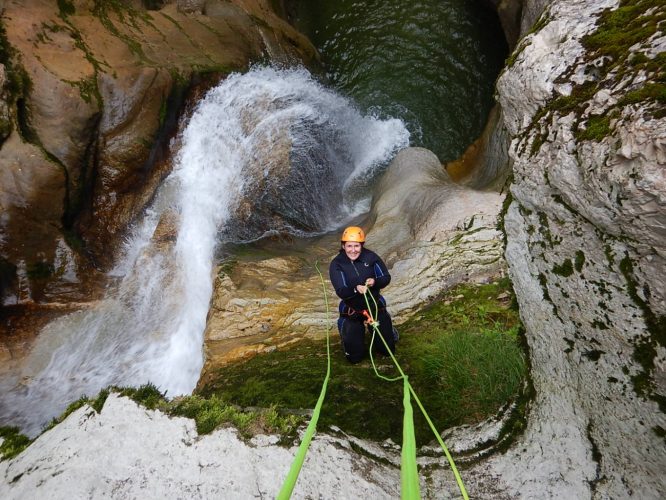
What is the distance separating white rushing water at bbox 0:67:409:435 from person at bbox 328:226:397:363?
2866 mm

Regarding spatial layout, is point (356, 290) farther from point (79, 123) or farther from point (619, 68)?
point (79, 123)

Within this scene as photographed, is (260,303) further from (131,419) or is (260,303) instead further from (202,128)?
(202,128)

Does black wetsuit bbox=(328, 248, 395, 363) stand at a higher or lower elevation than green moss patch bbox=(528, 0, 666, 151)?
lower

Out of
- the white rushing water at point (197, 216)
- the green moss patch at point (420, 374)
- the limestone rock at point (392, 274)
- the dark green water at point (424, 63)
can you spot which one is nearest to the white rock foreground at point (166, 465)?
the green moss patch at point (420, 374)

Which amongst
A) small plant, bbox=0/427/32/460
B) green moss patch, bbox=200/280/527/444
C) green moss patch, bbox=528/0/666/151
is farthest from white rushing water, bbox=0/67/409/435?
green moss patch, bbox=528/0/666/151

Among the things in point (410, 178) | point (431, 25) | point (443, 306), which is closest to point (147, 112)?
point (410, 178)

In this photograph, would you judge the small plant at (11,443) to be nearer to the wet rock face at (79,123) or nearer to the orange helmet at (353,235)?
the orange helmet at (353,235)

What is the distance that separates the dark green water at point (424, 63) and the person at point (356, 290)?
9.10 m

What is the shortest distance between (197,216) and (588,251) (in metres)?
7.95

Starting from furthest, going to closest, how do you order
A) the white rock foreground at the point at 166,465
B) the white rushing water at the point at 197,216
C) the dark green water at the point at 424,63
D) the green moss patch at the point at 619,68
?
1. the dark green water at the point at 424,63
2. the white rushing water at the point at 197,216
3. the white rock foreground at the point at 166,465
4. the green moss patch at the point at 619,68

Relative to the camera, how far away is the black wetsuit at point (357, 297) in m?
4.46

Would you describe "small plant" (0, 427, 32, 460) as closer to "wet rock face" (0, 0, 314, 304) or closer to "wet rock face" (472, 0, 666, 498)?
"wet rock face" (472, 0, 666, 498)

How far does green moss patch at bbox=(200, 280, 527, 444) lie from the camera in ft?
Answer: 10.9

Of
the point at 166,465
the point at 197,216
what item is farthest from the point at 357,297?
the point at 197,216
